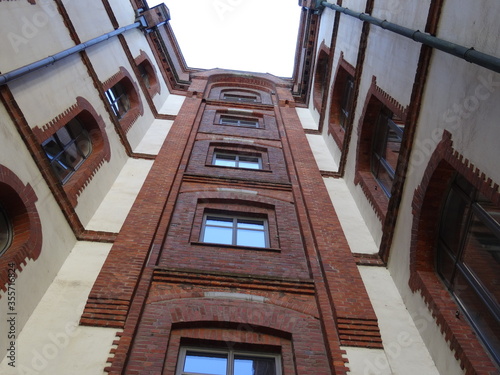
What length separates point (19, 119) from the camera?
670 cm

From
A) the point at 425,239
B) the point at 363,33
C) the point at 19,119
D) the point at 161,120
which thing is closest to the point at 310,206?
the point at 425,239

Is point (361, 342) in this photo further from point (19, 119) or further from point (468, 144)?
point (19, 119)

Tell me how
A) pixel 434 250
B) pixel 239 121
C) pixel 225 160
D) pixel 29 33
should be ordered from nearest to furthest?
1. pixel 434 250
2. pixel 29 33
3. pixel 225 160
4. pixel 239 121

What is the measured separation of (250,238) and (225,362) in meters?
3.05

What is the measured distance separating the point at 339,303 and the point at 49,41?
24.3 ft

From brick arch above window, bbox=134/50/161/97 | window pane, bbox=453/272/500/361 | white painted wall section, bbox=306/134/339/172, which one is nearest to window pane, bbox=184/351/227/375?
window pane, bbox=453/272/500/361

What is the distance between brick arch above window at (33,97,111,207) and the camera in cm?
774

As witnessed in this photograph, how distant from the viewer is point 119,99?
40.8 ft

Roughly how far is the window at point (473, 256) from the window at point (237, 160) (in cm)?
615

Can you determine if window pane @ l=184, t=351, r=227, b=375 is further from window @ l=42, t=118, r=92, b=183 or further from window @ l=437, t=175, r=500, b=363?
window @ l=42, t=118, r=92, b=183

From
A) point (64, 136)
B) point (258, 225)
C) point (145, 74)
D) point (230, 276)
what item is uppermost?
point (145, 74)

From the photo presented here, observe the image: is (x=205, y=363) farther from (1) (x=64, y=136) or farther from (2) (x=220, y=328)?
(1) (x=64, y=136)

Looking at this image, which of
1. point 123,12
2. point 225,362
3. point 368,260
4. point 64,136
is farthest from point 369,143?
point 123,12

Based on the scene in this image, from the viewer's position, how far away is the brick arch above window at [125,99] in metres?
11.6
